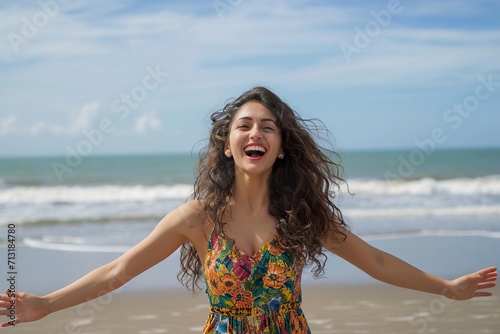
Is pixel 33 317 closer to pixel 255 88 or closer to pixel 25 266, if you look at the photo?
pixel 255 88

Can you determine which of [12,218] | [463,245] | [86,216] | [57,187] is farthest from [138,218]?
[57,187]

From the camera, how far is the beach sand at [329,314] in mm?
5785

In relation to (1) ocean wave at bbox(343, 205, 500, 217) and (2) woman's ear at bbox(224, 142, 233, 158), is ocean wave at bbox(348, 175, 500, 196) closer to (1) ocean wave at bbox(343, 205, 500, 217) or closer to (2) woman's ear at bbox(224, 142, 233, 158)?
(1) ocean wave at bbox(343, 205, 500, 217)

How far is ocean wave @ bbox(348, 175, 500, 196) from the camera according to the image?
1905cm

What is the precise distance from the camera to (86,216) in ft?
46.8

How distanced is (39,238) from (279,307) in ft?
27.5

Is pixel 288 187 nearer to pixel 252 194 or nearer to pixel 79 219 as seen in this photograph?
pixel 252 194

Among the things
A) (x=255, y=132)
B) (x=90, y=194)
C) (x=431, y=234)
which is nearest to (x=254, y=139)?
(x=255, y=132)

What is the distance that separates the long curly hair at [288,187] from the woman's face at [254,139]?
0.14 ft

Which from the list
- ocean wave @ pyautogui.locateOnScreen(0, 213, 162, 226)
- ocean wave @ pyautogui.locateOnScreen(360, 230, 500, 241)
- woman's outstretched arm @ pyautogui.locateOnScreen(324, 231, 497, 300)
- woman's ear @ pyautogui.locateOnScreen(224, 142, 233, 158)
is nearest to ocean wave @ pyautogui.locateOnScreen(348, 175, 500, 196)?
ocean wave @ pyautogui.locateOnScreen(0, 213, 162, 226)

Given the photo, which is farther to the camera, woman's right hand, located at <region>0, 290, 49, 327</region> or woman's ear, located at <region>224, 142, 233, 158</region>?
woman's ear, located at <region>224, 142, 233, 158</region>

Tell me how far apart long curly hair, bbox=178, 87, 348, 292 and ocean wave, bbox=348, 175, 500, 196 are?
15457mm

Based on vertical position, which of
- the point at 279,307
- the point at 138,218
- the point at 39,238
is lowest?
the point at 279,307

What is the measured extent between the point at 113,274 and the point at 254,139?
0.85 meters
